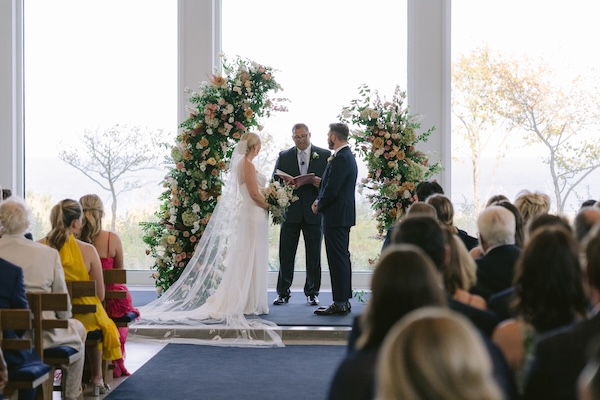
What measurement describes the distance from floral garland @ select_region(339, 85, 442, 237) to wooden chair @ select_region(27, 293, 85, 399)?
4.13 m

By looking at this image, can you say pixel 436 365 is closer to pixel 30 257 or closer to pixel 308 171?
pixel 30 257

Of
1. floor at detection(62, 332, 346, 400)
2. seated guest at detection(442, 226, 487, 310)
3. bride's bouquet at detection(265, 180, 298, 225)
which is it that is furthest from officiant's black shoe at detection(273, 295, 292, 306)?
seated guest at detection(442, 226, 487, 310)

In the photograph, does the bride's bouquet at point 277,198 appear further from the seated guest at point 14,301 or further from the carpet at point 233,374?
the seated guest at point 14,301

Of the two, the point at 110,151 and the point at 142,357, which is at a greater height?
the point at 110,151

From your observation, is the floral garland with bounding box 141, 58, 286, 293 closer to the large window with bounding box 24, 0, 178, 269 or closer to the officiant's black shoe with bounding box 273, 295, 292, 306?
the officiant's black shoe with bounding box 273, 295, 292, 306

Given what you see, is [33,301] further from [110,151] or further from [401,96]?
[110,151]

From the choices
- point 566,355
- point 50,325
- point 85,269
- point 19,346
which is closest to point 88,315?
point 85,269

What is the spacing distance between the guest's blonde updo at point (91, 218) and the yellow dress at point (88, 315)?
49cm

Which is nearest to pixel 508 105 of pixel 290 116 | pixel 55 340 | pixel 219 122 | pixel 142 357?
pixel 290 116

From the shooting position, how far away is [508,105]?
37.5 ft

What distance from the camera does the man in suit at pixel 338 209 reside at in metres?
8.55

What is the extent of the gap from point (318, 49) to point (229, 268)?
412 cm

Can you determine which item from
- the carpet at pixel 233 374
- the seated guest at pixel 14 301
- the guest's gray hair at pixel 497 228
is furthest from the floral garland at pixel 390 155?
the seated guest at pixel 14 301

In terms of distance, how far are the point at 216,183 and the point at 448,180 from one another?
3.32 metres
